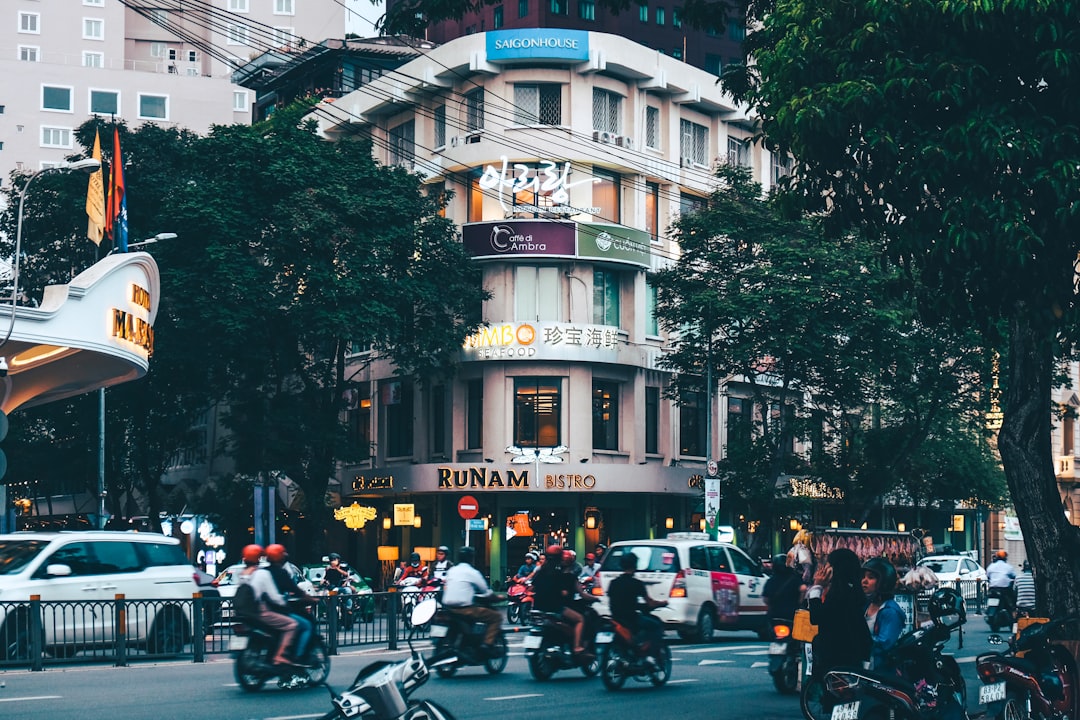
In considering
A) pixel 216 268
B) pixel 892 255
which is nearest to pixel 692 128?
pixel 216 268

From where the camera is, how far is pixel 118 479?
5175 centimetres

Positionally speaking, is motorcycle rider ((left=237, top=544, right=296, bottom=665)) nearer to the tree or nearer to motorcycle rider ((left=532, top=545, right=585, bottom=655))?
motorcycle rider ((left=532, top=545, right=585, bottom=655))

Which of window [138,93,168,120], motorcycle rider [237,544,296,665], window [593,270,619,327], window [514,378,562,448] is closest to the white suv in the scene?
motorcycle rider [237,544,296,665]

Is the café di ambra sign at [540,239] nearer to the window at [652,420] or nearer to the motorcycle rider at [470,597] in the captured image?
the window at [652,420]

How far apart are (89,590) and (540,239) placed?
25.2 metres

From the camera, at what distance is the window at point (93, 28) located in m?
93.1

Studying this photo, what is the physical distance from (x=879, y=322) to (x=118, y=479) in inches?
989

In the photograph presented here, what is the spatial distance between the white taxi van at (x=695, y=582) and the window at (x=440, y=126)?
24199 mm

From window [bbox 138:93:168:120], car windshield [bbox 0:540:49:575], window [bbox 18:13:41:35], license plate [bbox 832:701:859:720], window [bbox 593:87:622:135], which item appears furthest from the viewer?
window [bbox 18:13:41:35]

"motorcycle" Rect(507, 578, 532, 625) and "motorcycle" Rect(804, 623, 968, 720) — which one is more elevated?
"motorcycle" Rect(804, 623, 968, 720)

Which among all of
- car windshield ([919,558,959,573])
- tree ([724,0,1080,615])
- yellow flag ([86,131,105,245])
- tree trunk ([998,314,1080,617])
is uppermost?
yellow flag ([86,131,105,245])

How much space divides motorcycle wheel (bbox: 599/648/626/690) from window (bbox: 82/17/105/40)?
83.2m

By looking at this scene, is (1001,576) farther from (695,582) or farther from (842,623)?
(842,623)

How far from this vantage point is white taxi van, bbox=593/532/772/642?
26.5 meters
